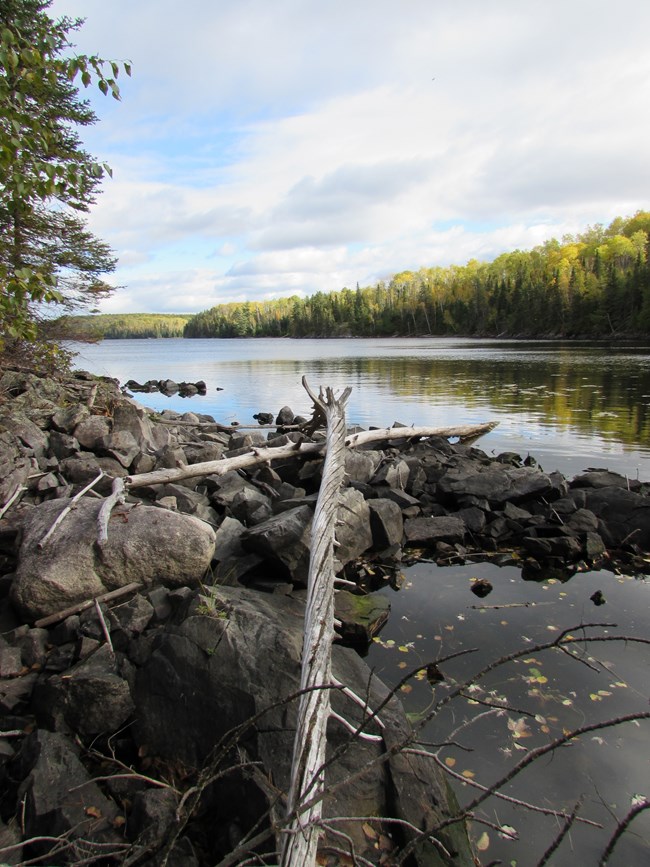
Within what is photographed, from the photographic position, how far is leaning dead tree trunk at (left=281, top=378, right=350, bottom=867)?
269 centimetres

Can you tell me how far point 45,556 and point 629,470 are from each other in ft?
43.0

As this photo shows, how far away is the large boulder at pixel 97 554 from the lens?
17.1 feet

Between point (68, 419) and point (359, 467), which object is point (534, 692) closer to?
point (359, 467)

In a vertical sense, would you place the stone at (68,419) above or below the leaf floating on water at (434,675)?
above

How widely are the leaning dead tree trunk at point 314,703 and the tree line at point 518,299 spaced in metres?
81.0

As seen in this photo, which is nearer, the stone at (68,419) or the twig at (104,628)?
the twig at (104,628)

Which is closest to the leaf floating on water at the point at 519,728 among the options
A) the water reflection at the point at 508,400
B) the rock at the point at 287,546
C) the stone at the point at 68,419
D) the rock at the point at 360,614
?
the rock at the point at 360,614

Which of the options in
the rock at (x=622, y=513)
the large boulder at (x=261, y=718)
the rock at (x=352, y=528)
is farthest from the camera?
the rock at (x=622, y=513)

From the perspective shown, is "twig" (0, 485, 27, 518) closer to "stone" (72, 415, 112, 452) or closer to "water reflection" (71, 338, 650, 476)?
"stone" (72, 415, 112, 452)

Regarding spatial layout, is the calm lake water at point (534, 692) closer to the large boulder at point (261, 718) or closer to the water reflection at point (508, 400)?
the large boulder at point (261, 718)

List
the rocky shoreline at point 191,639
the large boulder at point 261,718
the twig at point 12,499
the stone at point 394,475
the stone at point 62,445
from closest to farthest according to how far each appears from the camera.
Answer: the rocky shoreline at point 191,639
the large boulder at point 261,718
the twig at point 12,499
the stone at point 62,445
the stone at point 394,475

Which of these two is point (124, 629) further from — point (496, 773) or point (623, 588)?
point (623, 588)

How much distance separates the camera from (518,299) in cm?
11012

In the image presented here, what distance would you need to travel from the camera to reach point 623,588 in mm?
7551
